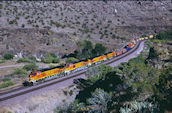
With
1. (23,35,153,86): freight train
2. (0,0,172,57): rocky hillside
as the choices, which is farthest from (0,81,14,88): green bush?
(0,0,172,57): rocky hillside

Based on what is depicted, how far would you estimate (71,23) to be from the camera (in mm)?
61906

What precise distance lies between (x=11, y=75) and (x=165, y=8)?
89834mm

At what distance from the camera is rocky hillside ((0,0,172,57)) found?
44.7m

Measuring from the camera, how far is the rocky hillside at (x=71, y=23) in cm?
4469

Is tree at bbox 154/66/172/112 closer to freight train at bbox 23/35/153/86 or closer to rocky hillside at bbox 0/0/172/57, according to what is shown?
freight train at bbox 23/35/153/86

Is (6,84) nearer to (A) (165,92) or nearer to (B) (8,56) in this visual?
(B) (8,56)

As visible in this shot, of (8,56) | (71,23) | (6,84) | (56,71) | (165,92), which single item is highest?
(71,23)

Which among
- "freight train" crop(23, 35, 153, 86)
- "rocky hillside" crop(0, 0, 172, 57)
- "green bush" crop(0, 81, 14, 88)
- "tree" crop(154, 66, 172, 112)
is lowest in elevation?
"green bush" crop(0, 81, 14, 88)

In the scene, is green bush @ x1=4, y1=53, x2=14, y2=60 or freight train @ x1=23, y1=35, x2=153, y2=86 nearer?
freight train @ x1=23, y1=35, x2=153, y2=86

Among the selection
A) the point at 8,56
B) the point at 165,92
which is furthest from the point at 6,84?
the point at 165,92

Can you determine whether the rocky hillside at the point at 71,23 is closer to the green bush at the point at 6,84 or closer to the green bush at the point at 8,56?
the green bush at the point at 8,56

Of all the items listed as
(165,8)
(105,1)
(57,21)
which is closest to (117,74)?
(57,21)

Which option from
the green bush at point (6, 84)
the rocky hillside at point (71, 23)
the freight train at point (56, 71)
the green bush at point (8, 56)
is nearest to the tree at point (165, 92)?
the freight train at point (56, 71)

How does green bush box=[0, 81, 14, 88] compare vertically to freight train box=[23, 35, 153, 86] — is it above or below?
below
